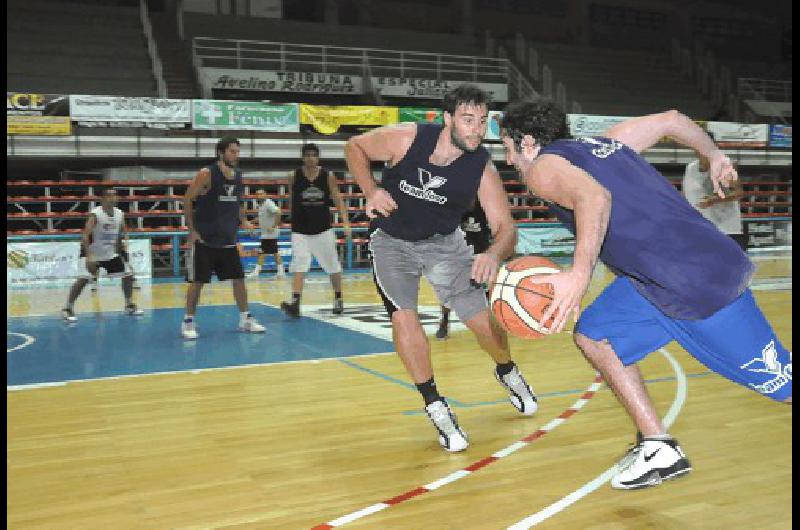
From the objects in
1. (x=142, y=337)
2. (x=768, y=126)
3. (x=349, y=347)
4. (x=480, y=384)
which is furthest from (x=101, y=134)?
(x=768, y=126)

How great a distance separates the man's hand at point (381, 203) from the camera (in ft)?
12.1

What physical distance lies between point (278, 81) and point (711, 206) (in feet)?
46.8

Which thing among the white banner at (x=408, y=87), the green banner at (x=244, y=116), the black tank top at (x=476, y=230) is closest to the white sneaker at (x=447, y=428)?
the black tank top at (x=476, y=230)

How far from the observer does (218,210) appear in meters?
7.66

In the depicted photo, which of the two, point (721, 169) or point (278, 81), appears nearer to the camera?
point (721, 169)

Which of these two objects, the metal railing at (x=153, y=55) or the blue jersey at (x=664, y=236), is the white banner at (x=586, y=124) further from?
the blue jersey at (x=664, y=236)

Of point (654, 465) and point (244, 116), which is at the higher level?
point (244, 116)

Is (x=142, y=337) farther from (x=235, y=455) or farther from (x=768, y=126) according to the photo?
(x=768, y=126)

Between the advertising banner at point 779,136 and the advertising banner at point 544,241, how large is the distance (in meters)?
8.45

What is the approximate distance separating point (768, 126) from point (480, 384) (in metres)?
20.9

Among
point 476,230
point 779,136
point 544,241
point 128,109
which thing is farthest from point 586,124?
point 476,230

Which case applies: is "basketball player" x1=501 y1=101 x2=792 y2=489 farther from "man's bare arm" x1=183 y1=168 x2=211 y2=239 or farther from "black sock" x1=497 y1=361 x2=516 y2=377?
"man's bare arm" x1=183 y1=168 x2=211 y2=239

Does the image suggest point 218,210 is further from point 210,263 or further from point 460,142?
point 460,142

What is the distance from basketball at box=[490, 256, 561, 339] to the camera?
112 inches
